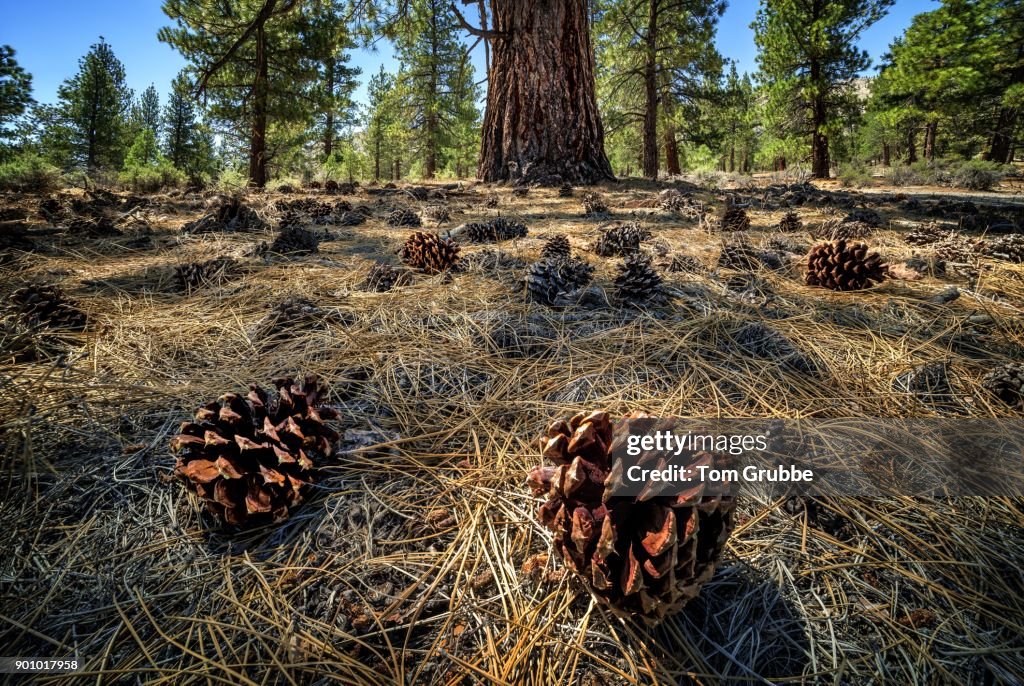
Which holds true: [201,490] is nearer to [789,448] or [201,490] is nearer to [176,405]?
[176,405]

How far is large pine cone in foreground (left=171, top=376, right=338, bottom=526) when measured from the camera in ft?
3.22

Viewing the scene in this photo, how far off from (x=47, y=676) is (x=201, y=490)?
36 cm

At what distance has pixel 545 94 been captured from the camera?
5.91m

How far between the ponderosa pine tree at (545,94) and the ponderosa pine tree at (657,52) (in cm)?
390

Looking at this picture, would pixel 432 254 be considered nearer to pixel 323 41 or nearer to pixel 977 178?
pixel 323 41

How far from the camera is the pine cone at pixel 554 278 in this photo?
6.60 feet

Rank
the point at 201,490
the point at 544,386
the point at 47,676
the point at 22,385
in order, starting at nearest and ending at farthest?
the point at 47,676 → the point at 201,490 → the point at 22,385 → the point at 544,386

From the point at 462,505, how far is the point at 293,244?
2.58m

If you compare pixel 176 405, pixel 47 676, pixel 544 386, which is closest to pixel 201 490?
pixel 47 676

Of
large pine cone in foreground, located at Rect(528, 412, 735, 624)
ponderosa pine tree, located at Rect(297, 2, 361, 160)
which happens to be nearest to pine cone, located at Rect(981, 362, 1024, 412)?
large pine cone in foreground, located at Rect(528, 412, 735, 624)

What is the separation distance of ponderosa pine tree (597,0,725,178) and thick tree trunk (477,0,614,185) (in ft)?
12.8

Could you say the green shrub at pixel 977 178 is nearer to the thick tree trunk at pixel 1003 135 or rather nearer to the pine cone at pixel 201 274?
the thick tree trunk at pixel 1003 135

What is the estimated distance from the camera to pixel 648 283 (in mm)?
1993

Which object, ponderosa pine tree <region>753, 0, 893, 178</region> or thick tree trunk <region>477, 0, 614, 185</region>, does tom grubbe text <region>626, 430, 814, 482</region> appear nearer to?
thick tree trunk <region>477, 0, 614, 185</region>
